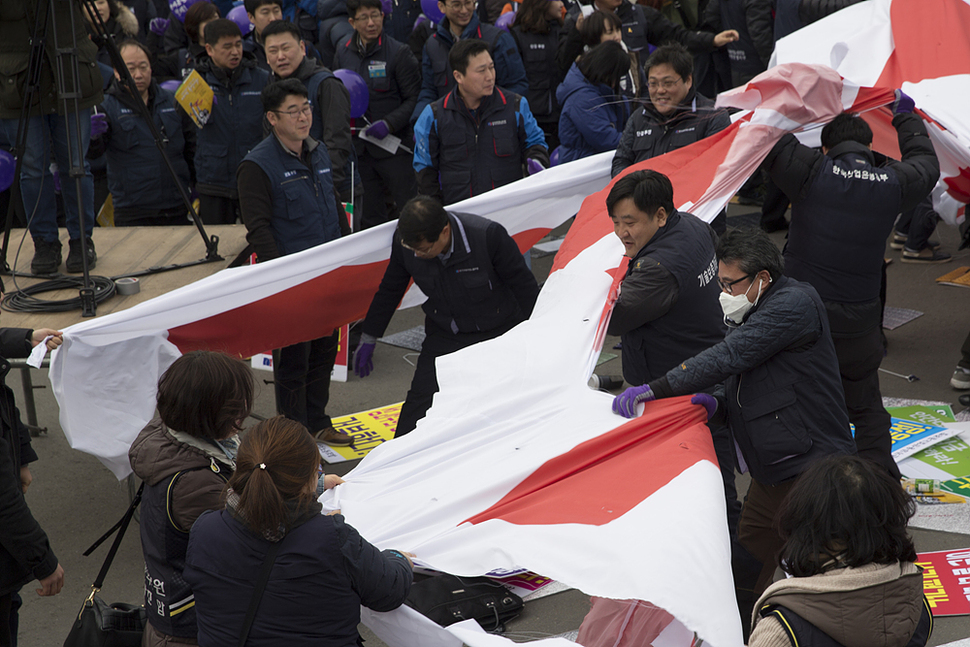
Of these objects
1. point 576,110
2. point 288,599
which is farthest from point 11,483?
point 576,110

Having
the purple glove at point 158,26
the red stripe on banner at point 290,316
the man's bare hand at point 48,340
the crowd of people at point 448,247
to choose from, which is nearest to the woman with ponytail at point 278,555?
the crowd of people at point 448,247

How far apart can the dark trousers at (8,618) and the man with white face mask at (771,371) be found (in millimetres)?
2043

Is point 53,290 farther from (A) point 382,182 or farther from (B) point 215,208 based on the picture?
(A) point 382,182

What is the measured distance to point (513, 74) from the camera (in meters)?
6.93

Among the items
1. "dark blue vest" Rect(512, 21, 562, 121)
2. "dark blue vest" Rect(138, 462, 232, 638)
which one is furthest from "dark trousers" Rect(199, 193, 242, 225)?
"dark blue vest" Rect(138, 462, 232, 638)

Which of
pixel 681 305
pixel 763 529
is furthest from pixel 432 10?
pixel 763 529

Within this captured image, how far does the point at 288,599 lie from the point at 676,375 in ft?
5.14

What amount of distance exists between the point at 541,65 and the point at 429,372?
3.92m

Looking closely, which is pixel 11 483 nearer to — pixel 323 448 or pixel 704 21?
pixel 323 448

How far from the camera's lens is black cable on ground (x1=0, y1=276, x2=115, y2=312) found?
167 inches

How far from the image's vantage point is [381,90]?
684 cm

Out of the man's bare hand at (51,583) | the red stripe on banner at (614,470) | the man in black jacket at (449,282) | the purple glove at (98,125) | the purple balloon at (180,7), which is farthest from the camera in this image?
the purple balloon at (180,7)

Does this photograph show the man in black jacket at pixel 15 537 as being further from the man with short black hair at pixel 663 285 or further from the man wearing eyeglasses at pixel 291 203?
the man with short black hair at pixel 663 285

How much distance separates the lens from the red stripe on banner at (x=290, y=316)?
4.09 m
